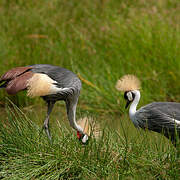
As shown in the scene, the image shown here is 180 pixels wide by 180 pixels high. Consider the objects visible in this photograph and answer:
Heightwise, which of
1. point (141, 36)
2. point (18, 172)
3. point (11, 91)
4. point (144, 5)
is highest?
point (144, 5)

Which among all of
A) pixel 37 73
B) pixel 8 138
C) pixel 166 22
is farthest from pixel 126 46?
pixel 8 138

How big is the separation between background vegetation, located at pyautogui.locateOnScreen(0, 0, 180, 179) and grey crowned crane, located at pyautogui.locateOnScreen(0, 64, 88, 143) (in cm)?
15

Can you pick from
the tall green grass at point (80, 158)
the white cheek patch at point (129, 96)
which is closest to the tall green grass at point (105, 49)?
the white cheek patch at point (129, 96)

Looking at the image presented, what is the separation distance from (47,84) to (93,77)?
5.91ft

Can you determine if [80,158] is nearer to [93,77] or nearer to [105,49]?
[93,77]

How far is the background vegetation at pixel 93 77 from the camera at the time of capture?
2.78 meters

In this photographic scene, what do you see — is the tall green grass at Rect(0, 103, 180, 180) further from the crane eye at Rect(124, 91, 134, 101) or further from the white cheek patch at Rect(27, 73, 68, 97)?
the crane eye at Rect(124, 91, 134, 101)

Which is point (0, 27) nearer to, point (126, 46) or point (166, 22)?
point (126, 46)

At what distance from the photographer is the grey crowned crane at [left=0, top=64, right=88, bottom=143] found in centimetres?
325

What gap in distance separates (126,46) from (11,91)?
2339 millimetres

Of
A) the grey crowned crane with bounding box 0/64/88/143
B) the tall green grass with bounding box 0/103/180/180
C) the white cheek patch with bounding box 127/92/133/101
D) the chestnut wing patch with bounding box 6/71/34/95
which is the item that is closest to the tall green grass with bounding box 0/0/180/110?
the grey crowned crane with bounding box 0/64/88/143

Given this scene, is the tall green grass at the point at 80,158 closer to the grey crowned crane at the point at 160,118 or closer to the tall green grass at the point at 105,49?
the grey crowned crane at the point at 160,118

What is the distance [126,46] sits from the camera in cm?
525

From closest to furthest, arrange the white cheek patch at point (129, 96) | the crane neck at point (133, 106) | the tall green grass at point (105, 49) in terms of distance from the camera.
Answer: the crane neck at point (133, 106) → the white cheek patch at point (129, 96) → the tall green grass at point (105, 49)
